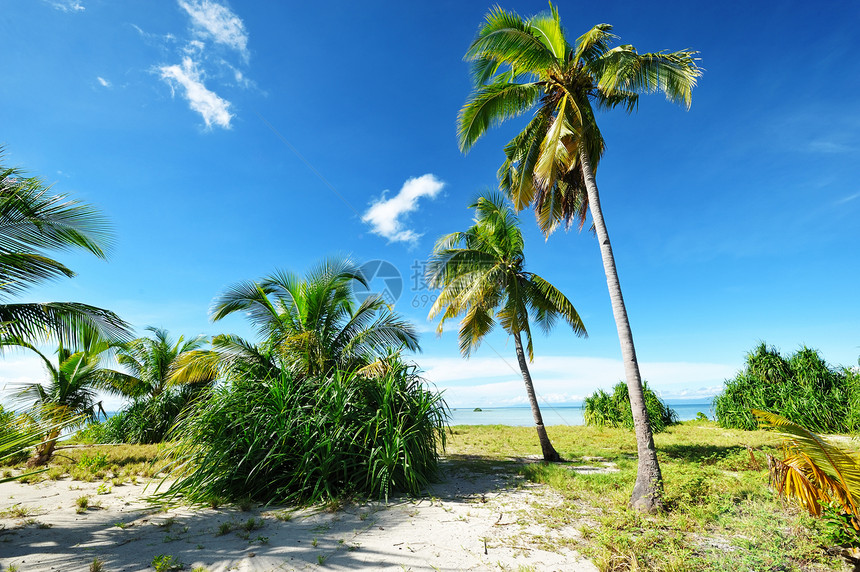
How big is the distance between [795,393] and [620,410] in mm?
6744

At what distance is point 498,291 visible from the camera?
36.1 feet

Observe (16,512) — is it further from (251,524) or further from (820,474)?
(820,474)

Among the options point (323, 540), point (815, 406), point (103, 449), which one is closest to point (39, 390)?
point (103, 449)

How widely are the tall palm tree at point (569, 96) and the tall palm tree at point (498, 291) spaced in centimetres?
211

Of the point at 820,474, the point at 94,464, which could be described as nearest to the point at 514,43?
the point at 820,474

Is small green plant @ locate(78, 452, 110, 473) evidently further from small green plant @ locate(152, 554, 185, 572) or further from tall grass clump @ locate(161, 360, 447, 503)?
small green plant @ locate(152, 554, 185, 572)

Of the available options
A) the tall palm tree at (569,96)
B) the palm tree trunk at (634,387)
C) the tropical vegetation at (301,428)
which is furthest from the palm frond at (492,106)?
the tropical vegetation at (301,428)

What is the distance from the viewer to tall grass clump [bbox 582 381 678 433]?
17.9 meters

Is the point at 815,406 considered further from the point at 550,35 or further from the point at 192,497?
the point at 192,497

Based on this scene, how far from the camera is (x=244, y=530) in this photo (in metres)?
4.60

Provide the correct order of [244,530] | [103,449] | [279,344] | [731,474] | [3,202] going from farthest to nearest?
[103,449] < [279,344] < [731,474] < [3,202] < [244,530]

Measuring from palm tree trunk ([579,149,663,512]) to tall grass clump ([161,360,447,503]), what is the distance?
11.8 feet

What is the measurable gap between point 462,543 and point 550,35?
888 cm

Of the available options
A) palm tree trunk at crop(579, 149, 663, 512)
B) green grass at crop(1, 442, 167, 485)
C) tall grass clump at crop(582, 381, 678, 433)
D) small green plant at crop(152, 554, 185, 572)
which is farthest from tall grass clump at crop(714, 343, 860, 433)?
green grass at crop(1, 442, 167, 485)
